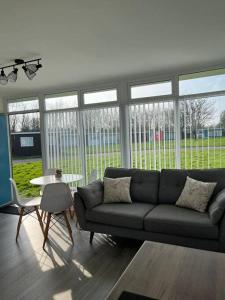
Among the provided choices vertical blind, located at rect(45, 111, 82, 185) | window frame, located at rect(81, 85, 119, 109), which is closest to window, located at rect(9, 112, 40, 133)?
vertical blind, located at rect(45, 111, 82, 185)

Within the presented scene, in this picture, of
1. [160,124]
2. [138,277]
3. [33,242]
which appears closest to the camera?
[138,277]

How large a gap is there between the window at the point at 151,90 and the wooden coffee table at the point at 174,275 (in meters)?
2.96

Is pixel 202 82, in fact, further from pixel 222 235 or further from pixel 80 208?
pixel 80 208

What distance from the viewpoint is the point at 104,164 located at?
4867 millimetres

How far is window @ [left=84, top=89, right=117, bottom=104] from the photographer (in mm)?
4648

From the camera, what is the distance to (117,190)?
3516 mm

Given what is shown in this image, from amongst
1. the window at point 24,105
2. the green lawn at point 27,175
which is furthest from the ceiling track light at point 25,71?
the green lawn at point 27,175

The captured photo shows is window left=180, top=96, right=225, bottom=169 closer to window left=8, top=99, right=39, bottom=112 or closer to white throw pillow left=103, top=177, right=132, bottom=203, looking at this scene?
white throw pillow left=103, top=177, right=132, bottom=203

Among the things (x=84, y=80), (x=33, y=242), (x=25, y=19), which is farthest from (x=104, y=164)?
(x=25, y=19)

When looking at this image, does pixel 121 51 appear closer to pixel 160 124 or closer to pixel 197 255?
pixel 160 124

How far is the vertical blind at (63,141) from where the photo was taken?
199 inches

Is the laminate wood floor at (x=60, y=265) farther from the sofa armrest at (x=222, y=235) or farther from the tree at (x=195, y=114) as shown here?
the tree at (x=195, y=114)

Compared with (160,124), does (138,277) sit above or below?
below

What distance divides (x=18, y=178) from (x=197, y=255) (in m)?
4.99
